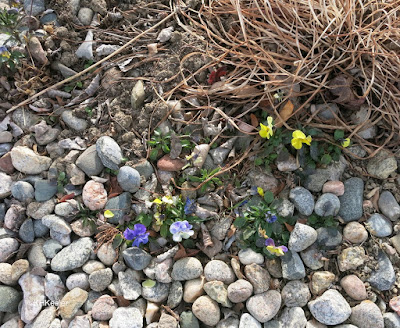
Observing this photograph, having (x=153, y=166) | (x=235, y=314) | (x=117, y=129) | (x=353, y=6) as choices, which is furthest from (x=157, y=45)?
(x=235, y=314)

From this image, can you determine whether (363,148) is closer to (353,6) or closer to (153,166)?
(353,6)

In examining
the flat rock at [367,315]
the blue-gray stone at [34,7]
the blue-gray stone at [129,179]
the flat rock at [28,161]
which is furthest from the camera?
the blue-gray stone at [34,7]

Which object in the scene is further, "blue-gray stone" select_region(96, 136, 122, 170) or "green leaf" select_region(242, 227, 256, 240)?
"blue-gray stone" select_region(96, 136, 122, 170)

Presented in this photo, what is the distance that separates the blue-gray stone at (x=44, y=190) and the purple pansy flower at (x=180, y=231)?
0.90m

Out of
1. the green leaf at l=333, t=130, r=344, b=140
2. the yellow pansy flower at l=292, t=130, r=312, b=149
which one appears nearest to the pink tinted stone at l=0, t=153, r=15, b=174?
the yellow pansy flower at l=292, t=130, r=312, b=149

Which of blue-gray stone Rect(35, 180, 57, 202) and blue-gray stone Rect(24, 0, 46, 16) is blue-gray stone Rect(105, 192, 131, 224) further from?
blue-gray stone Rect(24, 0, 46, 16)

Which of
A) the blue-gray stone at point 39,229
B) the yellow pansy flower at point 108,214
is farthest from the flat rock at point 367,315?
the blue-gray stone at point 39,229

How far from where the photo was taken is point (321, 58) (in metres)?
2.42

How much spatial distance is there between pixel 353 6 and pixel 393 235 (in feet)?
4.90

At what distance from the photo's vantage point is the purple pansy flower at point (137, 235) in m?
2.29

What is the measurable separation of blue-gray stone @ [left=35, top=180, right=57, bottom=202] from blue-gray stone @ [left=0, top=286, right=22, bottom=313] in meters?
0.61

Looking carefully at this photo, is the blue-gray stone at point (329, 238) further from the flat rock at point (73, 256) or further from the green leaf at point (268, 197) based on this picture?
the flat rock at point (73, 256)

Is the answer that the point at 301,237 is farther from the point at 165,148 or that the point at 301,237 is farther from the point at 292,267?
the point at 165,148

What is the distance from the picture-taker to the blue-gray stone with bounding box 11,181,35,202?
2518mm
